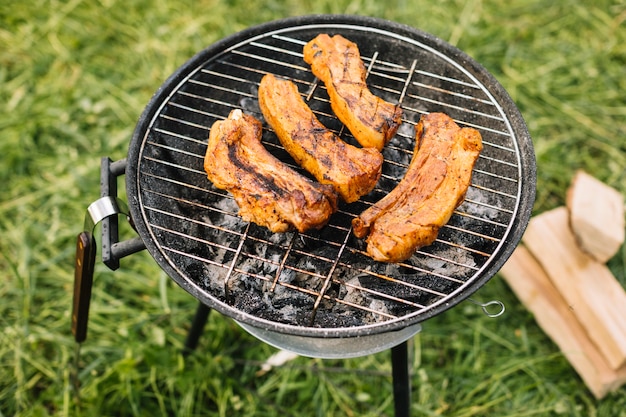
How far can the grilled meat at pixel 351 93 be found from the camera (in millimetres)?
2730

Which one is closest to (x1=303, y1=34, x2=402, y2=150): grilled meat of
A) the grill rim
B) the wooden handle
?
the grill rim

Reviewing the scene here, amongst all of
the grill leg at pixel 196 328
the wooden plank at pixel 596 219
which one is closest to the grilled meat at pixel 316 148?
the grill leg at pixel 196 328

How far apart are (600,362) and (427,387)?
3.67ft

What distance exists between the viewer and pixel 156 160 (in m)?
2.82

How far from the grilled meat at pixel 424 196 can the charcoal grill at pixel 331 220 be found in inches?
5.6

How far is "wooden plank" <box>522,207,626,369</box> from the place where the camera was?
3613mm

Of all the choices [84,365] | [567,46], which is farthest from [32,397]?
[567,46]

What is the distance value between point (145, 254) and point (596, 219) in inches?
125

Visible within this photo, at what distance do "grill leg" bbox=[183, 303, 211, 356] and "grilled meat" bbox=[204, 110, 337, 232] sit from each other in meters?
1.04

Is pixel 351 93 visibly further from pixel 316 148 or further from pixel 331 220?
pixel 331 220

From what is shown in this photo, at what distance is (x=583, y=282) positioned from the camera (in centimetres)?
378

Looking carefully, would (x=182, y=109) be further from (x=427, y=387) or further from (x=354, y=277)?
(x=427, y=387)

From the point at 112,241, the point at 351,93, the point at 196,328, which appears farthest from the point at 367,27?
the point at 196,328

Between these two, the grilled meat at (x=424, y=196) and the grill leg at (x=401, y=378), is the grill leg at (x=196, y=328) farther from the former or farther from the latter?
the grilled meat at (x=424, y=196)
